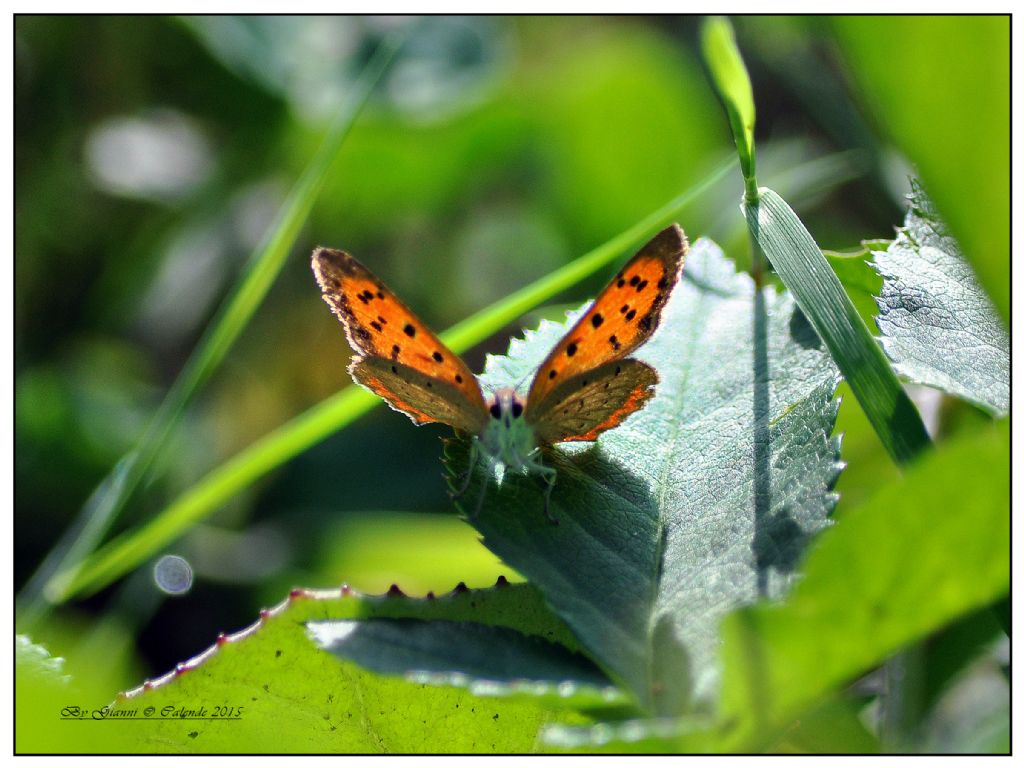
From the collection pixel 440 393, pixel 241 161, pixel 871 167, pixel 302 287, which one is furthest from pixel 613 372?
pixel 241 161

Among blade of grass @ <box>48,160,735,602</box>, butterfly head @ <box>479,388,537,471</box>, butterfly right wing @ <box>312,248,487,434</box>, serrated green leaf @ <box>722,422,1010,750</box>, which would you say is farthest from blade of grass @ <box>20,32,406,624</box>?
serrated green leaf @ <box>722,422,1010,750</box>

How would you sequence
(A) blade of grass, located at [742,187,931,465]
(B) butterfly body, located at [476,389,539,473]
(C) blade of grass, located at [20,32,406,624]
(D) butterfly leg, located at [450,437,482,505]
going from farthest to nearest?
(C) blade of grass, located at [20,32,406,624] < (B) butterfly body, located at [476,389,539,473] < (D) butterfly leg, located at [450,437,482,505] < (A) blade of grass, located at [742,187,931,465]

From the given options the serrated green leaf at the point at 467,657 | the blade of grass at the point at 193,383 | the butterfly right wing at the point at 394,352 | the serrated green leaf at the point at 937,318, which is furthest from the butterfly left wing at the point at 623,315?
the blade of grass at the point at 193,383

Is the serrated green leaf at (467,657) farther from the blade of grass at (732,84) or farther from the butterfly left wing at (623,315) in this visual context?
the blade of grass at (732,84)

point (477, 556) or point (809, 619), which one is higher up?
point (809, 619)

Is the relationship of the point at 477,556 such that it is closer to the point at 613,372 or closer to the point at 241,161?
the point at 613,372

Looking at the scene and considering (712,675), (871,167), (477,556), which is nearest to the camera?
(712,675)

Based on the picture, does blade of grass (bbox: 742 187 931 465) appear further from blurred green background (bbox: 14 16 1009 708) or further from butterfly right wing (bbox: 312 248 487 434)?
blurred green background (bbox: 14 16 1009 708)
